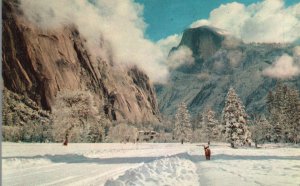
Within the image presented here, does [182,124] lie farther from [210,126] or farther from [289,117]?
[289,117]

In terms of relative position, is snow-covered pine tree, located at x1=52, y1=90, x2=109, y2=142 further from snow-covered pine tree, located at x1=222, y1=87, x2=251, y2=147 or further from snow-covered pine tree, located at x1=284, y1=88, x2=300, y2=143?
snow-covered pine tree, located at x1=284, y1=88, x2=300, y2=143

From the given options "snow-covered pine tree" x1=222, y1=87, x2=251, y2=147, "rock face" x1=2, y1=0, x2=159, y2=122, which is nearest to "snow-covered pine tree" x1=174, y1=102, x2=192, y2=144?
"rock face" x1=2, y1=0, x2=159, y2=122

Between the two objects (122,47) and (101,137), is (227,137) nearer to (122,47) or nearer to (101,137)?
(101,137)

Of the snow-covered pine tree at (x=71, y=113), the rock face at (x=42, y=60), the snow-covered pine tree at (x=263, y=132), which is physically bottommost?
the snow-covered pine tree at (x=263, y=132)

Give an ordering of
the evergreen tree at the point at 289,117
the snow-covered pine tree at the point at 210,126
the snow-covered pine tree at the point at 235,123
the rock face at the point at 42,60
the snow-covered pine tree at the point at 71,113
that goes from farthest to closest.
→ the rock face at the point at 42,60 → the snow-covered pine tree at the point at 210,126 → the evergreen tree at the point at 289,117 → the snow-covered pine tree at the point at 235,123 → the snow-covered pine tree at the point at 71,113

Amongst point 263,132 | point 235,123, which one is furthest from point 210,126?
point 235,123

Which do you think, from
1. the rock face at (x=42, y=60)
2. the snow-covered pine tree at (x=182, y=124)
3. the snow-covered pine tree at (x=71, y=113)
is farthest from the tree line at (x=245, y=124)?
the rock face at (x=42, y=60)

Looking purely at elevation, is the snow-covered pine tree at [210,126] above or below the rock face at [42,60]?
below

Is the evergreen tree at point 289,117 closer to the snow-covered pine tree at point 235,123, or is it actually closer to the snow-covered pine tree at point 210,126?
the snow-covered pine tree at point 235,123
